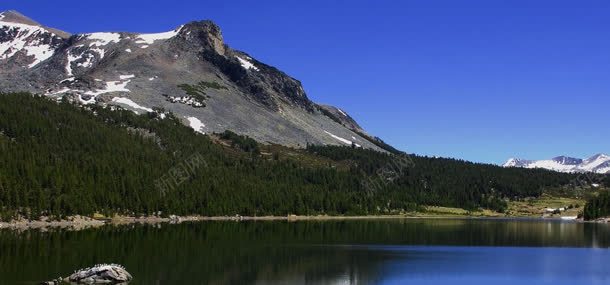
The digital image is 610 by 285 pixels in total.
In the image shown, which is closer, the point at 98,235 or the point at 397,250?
the point at 397,250

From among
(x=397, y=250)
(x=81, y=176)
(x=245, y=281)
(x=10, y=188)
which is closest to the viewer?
(x=245, y=281)

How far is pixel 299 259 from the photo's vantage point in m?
87.6

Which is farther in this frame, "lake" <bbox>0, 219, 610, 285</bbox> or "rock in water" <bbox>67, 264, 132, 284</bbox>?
"lake" <bbox>0, 219, 610, 285</bbox>

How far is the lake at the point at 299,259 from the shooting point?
69938 millimetres

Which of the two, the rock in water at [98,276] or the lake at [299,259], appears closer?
the rock in water at [98,276]

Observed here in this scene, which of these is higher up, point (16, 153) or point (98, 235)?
point (16, 153)

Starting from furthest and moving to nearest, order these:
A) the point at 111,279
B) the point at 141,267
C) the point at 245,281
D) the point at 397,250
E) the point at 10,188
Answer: the point at 10,188
the point at 397,250
the point at 141,267
the point at 245,281
the point at 111,279

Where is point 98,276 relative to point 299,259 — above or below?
above

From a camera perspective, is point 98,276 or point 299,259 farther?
point 299,259

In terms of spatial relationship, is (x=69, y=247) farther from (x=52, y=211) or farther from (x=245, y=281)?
(x=52, y=211)

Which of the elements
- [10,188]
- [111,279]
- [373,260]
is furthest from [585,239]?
[10,188]

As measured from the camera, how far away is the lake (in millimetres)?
69938

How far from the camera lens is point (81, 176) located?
184 meters

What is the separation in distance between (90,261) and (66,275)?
11.3 metres
